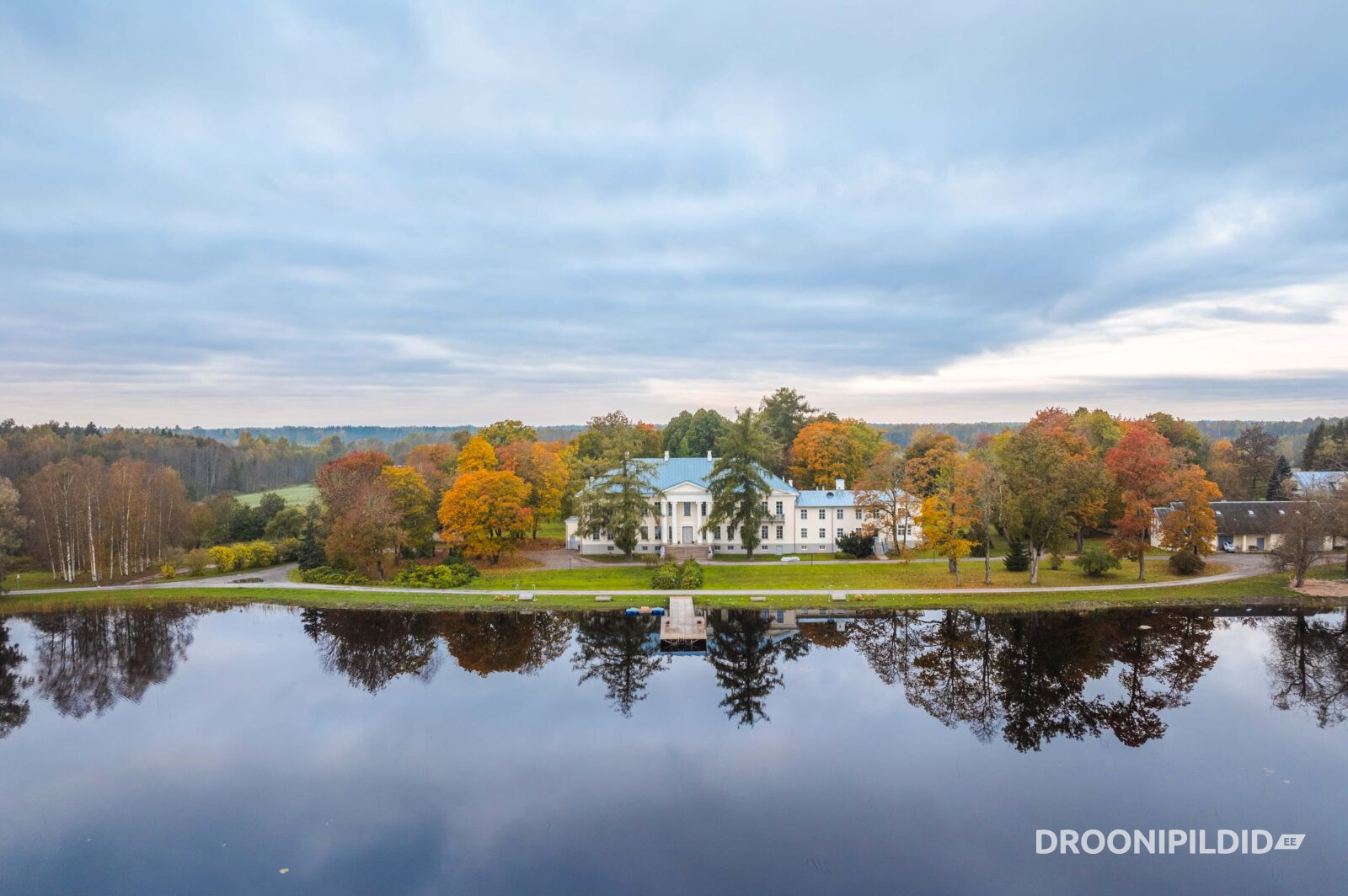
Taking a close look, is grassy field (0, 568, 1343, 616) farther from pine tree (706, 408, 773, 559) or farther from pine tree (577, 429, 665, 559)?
pine tree (706, 408, 773, 559)

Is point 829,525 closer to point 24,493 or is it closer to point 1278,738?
point 1278,738

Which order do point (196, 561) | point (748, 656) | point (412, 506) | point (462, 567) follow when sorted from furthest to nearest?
point (412, 506)
point (196, 561)
point (462, 567)
point (748, 656)

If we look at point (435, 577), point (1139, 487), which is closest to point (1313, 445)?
point (1139, 487)

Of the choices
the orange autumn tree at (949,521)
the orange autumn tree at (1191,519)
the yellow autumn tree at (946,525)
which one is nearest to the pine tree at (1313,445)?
the orange autumn tree at (1191,519)

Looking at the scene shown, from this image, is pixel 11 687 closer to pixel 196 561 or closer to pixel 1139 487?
pixel 196 561

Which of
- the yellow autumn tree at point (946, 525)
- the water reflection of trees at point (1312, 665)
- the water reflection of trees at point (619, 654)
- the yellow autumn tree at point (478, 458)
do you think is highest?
the yellow autumn tree at point (478, 458)

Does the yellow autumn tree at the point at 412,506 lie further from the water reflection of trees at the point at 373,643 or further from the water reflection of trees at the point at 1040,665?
the water reflection of trees at the point at 1040,665

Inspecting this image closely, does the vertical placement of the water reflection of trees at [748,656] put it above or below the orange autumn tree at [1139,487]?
below

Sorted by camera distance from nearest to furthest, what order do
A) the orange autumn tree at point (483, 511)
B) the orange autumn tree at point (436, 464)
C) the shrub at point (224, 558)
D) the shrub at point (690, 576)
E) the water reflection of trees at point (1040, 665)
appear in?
the water reflection of trees at point (1040, 665)
the shrub at point (690, 576)
the orange autumn tree at point (483, 511)
the shrub at point (224, 558)
the orange autumn tree at point (436, 464)
